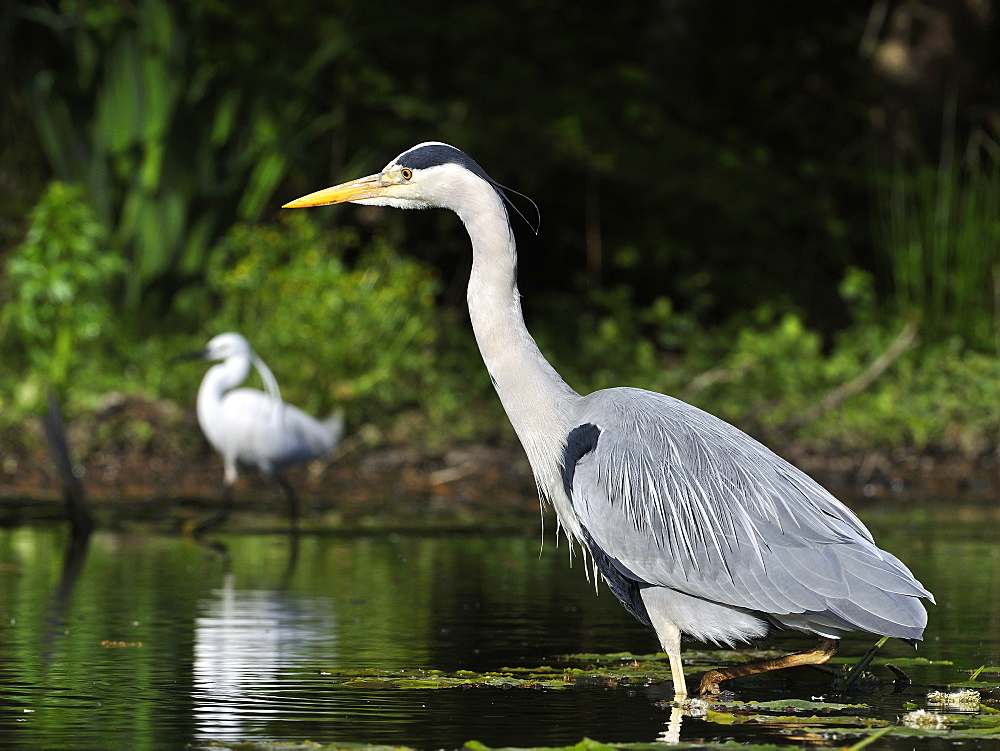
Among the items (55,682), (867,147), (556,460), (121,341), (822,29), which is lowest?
(55,682)

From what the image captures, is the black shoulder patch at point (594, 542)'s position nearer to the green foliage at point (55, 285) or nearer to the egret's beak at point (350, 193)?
the egret's beak at point (350, 193)

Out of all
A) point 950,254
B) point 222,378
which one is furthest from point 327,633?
point 950,254

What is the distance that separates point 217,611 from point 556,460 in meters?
2.11

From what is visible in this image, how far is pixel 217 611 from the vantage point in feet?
23.9

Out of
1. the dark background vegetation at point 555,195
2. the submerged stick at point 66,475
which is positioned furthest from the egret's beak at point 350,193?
the dark background vegetation at point 555,195

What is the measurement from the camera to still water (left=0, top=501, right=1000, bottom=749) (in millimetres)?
4914

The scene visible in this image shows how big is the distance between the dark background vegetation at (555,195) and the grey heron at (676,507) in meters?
4.77

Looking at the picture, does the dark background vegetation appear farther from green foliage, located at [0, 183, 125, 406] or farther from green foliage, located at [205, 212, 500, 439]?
green foliage, located at [0, 183, 125, 406]

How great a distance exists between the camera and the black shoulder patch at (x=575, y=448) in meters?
5.72

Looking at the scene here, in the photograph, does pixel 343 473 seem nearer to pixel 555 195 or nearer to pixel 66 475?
pixel 66 475

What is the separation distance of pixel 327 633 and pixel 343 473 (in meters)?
6.56

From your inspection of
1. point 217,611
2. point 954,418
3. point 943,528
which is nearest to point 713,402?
point 954,418

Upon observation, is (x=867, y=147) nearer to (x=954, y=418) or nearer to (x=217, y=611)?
(x=954, y=418)

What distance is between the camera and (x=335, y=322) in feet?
43.7
